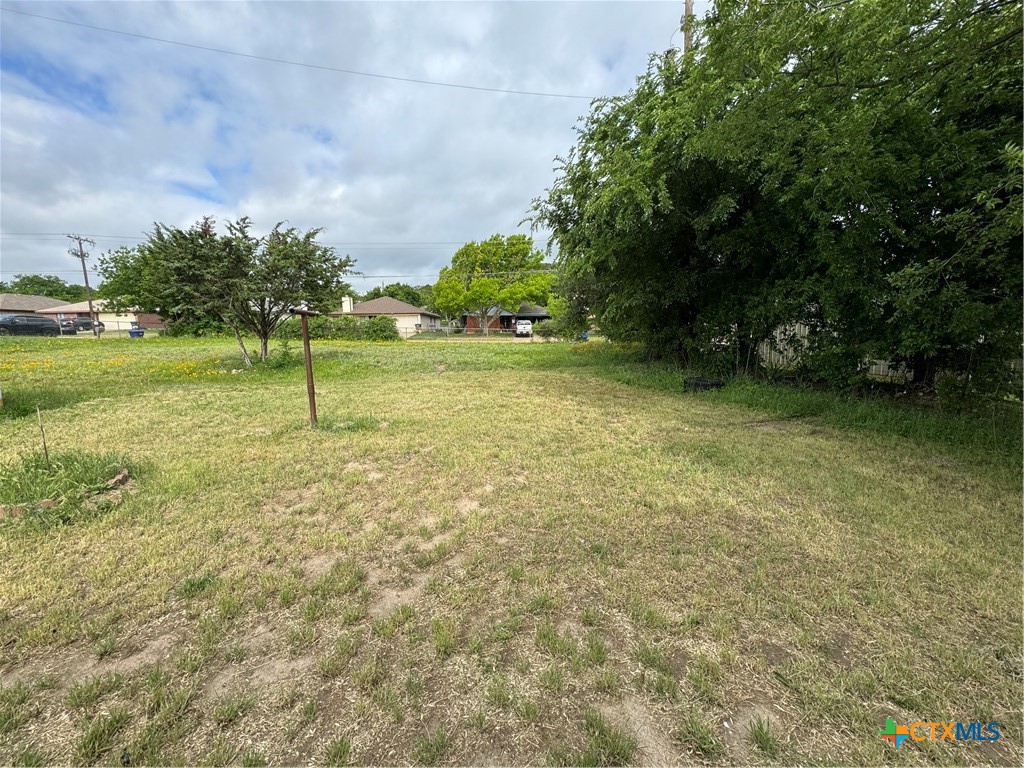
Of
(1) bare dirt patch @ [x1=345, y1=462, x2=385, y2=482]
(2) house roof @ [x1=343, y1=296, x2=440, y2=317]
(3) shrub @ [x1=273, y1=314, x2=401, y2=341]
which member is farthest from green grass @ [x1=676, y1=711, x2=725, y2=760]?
(2) house roof @ [x1=343, y1=296, x2=440, y2=317]

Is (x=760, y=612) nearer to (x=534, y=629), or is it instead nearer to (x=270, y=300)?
(x=534, y=629)

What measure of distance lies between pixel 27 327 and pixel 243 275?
2232 centimetres

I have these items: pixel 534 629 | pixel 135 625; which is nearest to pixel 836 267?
pixel 534 629

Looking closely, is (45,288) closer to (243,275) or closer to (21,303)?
(21,303)

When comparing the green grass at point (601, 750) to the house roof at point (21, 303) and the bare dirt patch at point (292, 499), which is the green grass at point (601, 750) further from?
the house roof at point (21, 303)

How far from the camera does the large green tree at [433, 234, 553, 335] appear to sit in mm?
29859

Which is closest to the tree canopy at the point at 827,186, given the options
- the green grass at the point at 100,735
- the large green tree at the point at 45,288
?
the green grass at the point at 100,735

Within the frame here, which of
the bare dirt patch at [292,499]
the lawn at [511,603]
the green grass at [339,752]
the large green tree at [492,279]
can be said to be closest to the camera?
the green grass at [339,752]

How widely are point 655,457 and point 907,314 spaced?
3872 mm

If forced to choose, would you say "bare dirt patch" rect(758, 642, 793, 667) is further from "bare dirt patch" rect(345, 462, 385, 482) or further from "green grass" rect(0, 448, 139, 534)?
"green grass" rect(0, 448, 139, 534)

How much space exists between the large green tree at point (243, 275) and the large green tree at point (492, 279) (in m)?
19.5

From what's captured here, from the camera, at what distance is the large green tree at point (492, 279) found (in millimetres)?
29859

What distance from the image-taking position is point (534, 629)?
71.2 inches

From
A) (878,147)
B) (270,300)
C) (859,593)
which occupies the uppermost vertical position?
(878,147)
